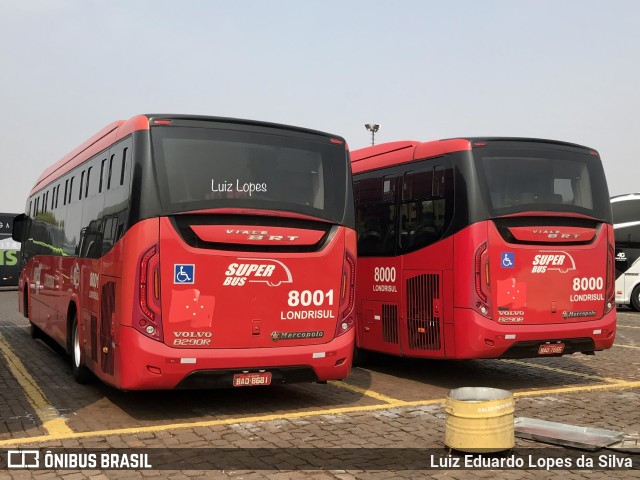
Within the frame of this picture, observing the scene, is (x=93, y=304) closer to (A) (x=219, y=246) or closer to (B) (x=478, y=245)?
(A) (x=219, y=246)

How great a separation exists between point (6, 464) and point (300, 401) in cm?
366

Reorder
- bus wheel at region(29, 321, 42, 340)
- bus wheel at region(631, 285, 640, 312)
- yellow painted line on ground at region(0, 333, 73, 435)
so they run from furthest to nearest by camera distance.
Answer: bus wheel at region(631, 285, 640, 312) → bus wheel at region(29, 321, 42, 340) → yellow painted line on ground at region(0, 333, 73, 435)

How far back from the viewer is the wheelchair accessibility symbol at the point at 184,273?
301 inches

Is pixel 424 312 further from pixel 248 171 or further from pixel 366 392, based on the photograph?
pixel 248 171

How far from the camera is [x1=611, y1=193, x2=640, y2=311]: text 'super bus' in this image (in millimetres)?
24359

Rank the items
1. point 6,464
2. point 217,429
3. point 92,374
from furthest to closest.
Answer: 1. point 92,374
2. point 217,429
3. point 6,464

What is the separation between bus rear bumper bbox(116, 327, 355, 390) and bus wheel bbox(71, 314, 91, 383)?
2311 millimetres

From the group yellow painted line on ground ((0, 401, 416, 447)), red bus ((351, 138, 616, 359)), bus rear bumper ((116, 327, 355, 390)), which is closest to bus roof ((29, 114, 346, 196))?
red bus ((351, 138, 616, 359))

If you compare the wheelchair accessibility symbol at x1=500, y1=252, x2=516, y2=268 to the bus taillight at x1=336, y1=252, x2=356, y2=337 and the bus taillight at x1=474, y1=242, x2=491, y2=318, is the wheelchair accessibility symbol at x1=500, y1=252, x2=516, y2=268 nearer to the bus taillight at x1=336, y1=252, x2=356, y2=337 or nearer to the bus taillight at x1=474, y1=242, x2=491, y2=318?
the bus taillight at x1=474, y1=242, x2=491, y2=318

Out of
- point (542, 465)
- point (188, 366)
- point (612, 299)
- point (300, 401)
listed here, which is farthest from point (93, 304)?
point (612, 299)

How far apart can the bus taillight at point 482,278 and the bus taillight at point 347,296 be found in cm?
170

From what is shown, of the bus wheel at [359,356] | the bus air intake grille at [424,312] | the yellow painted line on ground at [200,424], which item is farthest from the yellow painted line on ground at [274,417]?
the bus wheel at [359,356]

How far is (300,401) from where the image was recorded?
898 cm

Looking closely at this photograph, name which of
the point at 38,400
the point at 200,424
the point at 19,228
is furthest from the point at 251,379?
the point at 19,228
